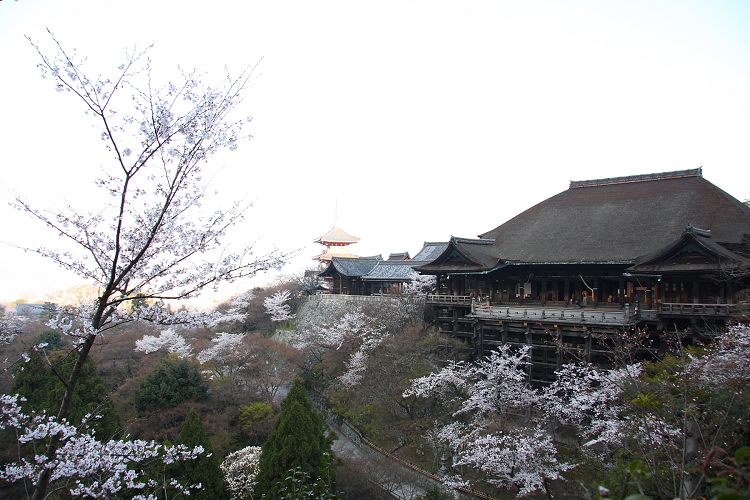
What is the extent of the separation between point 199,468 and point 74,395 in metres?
5.12

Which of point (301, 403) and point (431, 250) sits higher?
point (431, 250)

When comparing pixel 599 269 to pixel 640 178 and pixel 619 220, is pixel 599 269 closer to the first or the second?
pixel 619 220

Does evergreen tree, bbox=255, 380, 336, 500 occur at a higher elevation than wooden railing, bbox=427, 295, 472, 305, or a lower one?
lower

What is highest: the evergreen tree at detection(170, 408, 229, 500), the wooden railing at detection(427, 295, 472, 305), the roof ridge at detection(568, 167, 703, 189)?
the roof ridge at detection(568, 167, 703, 189)

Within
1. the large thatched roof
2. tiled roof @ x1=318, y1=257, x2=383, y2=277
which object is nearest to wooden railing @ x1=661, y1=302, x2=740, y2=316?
the large thatched roof

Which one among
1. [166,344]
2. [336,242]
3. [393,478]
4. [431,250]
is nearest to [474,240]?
[431,250]

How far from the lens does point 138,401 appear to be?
53.7 feet

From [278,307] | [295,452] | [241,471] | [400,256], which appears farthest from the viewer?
[400,256]

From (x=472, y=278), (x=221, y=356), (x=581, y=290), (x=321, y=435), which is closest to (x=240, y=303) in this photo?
(x=221, y=356)

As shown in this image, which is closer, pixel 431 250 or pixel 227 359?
pixel 227 359

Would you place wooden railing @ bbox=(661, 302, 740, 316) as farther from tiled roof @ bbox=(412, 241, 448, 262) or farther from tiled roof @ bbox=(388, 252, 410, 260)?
tiled roof @ bbox=(388, 252, 410, 260)

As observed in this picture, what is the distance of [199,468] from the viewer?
36.7 feet

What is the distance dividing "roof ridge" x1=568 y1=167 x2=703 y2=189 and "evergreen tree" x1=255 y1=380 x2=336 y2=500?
18.7 metres

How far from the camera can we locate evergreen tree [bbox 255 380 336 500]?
Result: 10732 mm
